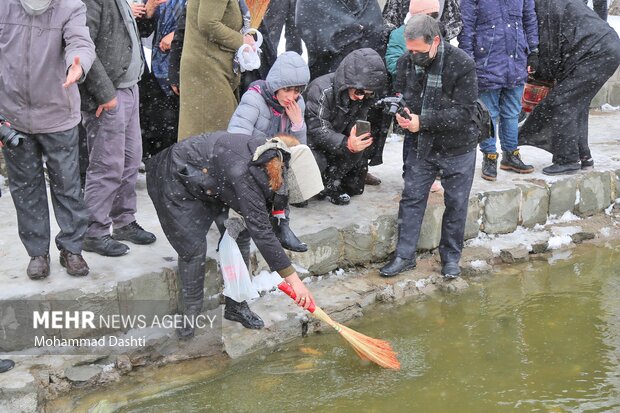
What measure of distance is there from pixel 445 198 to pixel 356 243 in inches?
29.7

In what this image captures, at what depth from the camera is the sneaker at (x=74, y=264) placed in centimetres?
458

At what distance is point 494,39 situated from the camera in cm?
639

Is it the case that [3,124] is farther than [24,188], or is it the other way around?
[24,188]

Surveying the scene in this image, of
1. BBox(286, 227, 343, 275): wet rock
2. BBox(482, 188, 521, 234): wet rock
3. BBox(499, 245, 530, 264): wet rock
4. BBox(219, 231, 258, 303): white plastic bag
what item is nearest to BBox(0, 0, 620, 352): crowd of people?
BBox(219, 231, 258, 303): white plastic bag

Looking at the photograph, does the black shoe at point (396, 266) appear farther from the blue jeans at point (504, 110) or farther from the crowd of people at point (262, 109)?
the blue jeans at point (504, 110)

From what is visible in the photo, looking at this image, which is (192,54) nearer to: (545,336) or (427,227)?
(427,227)

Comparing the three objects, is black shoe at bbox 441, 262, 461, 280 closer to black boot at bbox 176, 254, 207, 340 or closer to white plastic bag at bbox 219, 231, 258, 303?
white plastic bag at bbox 219, 231, 258, 303

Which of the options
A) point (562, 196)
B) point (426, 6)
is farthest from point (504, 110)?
point (426, 6)

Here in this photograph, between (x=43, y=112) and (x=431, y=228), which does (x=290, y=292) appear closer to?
(x=43, y=112)

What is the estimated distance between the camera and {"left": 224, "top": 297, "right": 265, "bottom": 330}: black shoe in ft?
16.0

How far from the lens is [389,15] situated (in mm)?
6449

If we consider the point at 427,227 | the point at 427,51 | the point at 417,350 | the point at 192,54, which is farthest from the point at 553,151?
the point at 192,54

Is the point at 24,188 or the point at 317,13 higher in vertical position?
the point at 317,13

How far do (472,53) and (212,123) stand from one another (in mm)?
2372
